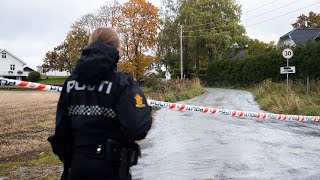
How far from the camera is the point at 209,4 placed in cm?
6247

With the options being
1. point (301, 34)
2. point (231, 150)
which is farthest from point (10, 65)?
point (231, 150)

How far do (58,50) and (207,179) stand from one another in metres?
86.3

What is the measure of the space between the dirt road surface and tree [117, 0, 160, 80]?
111 ft

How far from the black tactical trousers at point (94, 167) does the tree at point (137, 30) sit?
44.2 meters

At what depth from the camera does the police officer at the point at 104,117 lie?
3.10 meters

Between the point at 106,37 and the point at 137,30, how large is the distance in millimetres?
44915

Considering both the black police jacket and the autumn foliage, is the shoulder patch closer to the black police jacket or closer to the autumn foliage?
the black police jacket

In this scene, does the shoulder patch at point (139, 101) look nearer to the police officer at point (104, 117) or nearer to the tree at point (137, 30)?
the police officer at point (104, 117)

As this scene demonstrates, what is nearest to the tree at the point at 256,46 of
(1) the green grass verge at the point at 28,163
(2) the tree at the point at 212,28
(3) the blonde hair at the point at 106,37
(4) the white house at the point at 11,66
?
(2) the tree at the point at 212,28

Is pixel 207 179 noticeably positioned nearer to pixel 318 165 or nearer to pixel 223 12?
pixel 318 165

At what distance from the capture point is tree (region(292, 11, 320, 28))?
7437cm

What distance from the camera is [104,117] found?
10.3 ft

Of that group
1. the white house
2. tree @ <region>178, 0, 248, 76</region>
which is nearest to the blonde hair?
tree @ <region>178, 0, 248, 76</region>

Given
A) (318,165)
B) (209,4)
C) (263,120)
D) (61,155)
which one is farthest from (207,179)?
(209,4)
